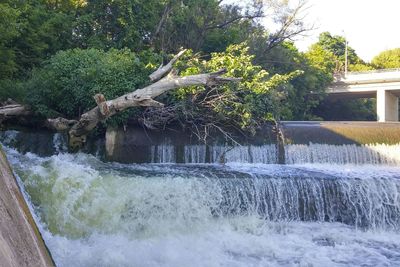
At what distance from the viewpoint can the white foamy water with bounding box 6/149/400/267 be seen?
7.19 meters

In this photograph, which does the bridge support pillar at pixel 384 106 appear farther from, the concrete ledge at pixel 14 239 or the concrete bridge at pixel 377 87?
the concrete ledge at pixel 14 239

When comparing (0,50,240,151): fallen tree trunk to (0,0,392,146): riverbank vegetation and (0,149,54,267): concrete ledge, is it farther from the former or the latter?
(0,149,54,267): concrete ledge

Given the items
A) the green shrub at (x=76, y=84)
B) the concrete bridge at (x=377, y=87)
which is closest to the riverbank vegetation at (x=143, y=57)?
the green shrub at (x=76, y=84)

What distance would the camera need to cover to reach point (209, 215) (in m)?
8.38

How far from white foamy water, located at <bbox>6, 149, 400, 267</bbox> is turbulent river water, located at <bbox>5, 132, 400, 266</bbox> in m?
0.02

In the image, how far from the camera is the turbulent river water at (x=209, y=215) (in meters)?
7.19

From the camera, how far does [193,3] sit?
18641 mm

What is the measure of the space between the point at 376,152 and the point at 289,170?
11.4 feet

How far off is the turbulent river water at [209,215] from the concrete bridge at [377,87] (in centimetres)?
2519

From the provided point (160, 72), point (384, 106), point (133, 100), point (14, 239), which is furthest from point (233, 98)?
point (384, 106)

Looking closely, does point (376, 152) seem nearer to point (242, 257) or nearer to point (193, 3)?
point (242, 257)

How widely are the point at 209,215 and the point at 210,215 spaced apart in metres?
0.02

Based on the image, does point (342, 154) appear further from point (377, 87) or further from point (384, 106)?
point (377, 87)

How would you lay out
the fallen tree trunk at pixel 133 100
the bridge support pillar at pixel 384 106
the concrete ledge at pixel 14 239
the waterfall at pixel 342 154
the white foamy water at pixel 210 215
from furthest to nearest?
the bridge support pillar at pixel 384 106 < the waterfall at pixel 342 154 < the fallen tree trunk at pixel 133 100 < the white foamy water at pixel 210 215 < the concrete ledge at pixel 14 239
